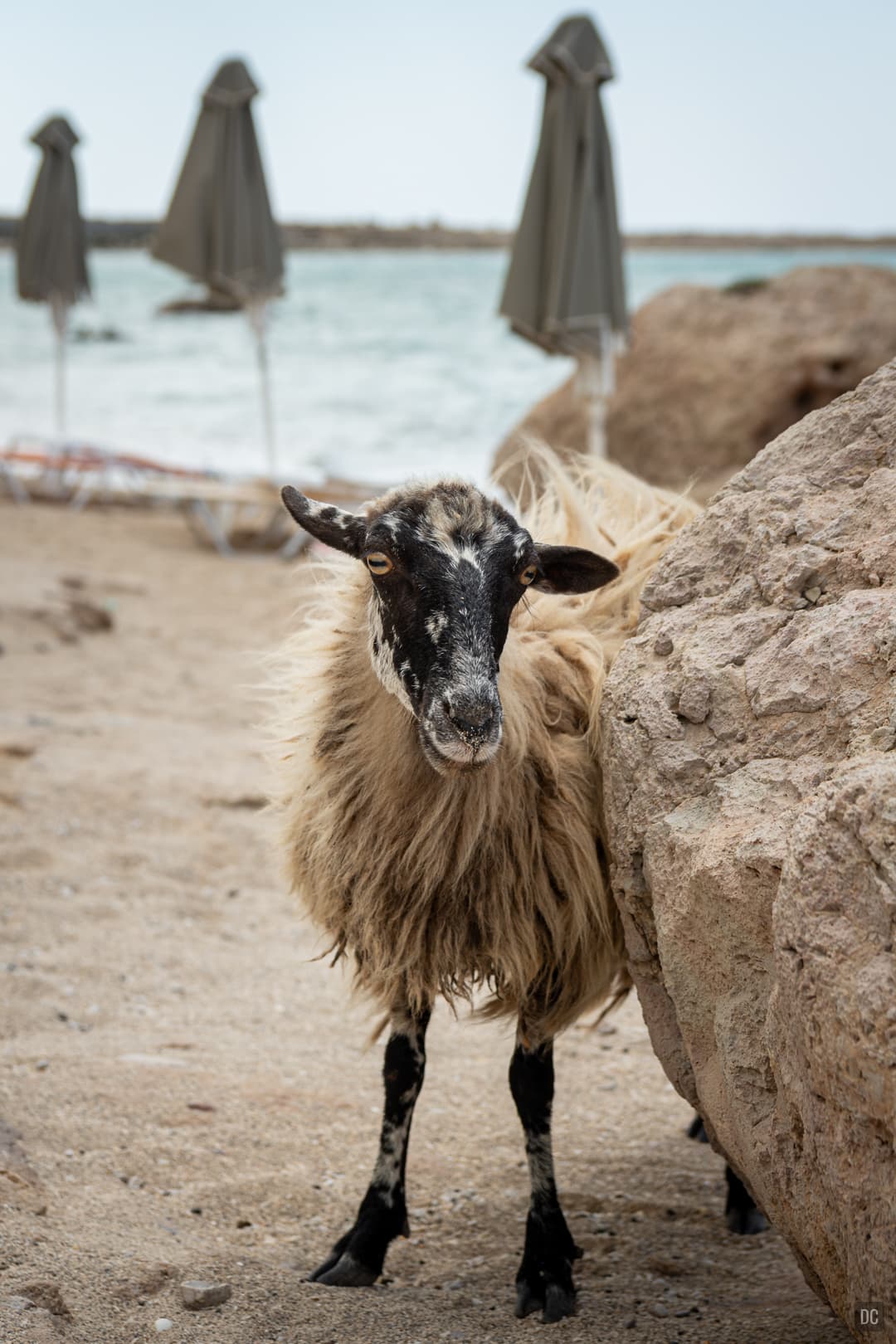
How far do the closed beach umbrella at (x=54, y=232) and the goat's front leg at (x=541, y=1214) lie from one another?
12349mm

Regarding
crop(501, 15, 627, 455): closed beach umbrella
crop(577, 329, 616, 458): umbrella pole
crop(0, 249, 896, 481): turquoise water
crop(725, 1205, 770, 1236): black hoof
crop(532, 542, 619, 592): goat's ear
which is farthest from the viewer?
crop(0, 249, 896, 481): turquoise water

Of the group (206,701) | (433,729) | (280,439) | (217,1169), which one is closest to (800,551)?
(433,729)

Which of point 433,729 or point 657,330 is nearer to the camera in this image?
point 433,729

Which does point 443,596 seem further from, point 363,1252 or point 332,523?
point 363,1252

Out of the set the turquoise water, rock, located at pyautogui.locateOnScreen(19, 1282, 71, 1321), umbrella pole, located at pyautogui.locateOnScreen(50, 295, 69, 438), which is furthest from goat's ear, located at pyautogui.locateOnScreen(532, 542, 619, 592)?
umbrella pole, located at pyautogui.locateOnScreen(50, 295, 69, 438)

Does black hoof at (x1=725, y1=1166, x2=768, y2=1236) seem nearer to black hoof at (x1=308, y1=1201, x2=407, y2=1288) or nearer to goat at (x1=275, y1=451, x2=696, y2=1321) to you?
goat at (x1=275, y1=451, x2=696, y2=1321)

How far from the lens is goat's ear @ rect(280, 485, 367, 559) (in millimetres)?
2934

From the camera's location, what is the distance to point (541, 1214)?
116 inches

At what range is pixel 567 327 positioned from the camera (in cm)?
853

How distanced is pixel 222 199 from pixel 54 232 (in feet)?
10.8

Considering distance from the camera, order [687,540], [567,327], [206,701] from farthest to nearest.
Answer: [567,327]
[206,701]
[687,540]

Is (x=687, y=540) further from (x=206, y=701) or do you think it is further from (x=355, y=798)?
(x=206, y=701)

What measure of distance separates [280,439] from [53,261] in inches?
361

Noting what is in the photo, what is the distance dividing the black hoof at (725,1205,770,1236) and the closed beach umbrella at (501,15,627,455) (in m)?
6.32
